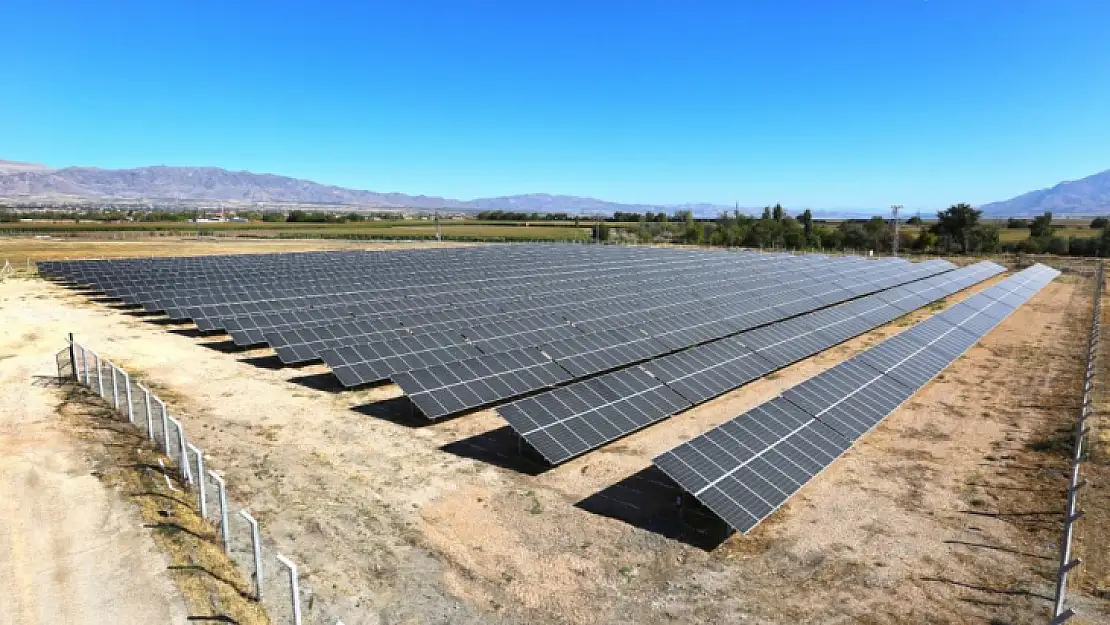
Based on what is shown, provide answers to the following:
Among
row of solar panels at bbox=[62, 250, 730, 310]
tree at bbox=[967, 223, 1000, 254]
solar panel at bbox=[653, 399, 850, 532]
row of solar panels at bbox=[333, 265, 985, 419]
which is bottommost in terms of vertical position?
solar panel at bbox=[653, 399, 850, 532]

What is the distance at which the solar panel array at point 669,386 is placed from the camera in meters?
16.9

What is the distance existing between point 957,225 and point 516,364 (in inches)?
4554

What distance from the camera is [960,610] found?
428 inches

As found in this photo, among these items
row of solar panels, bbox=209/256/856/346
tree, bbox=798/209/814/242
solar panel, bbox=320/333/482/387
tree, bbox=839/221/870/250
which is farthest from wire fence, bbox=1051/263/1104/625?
tree, bbox=839/221/870/250

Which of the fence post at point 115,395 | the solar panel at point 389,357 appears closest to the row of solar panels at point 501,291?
the solar panel at point 389,357

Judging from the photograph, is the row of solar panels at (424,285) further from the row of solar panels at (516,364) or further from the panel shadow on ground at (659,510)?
the panel shadow on ground at (659,510)

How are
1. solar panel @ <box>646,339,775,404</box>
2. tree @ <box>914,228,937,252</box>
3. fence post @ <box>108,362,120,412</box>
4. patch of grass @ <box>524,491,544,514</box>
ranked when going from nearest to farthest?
1. patch of grass @ <box>524,491,544,514</box>
2. fence post @ <box>108,362,120,412</box>
3. solar panel @ <box>646,339,775,404</box>
4. tree @ <box>914,228,937,252</box>

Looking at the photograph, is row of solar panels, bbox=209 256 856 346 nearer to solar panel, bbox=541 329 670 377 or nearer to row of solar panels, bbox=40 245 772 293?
solar panel, bbox=541 329 670 377

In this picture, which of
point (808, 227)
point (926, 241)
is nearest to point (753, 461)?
point (926, 241)

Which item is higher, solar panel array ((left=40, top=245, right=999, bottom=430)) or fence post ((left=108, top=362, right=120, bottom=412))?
solar panel array ((left=40, top=245, right=999, bottom=430))

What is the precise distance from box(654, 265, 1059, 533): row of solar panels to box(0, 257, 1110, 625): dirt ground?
85 cm

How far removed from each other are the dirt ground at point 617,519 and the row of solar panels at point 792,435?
85 cm

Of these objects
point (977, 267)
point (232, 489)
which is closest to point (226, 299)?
point (232, 489)

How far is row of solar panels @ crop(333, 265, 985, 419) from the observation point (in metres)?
20.2
